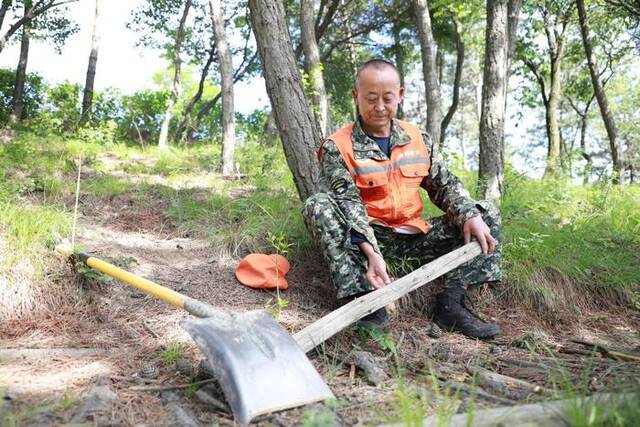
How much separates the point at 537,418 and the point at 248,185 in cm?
412

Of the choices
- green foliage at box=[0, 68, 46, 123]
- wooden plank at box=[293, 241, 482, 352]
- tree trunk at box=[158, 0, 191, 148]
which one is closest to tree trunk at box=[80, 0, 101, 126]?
tree trunk at box=[158, 0, 191, 148]

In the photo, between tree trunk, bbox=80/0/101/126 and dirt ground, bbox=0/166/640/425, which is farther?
tree trunk, bbox=80/0/101/126

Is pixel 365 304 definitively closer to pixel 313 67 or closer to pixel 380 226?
pixel 380 226

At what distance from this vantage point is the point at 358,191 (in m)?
2.81

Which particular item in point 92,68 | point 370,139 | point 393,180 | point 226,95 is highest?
point 92,68

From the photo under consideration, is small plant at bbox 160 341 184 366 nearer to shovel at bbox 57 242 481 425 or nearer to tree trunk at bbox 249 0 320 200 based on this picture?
shovel at bbox 57 242 481 425

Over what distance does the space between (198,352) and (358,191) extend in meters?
1.24

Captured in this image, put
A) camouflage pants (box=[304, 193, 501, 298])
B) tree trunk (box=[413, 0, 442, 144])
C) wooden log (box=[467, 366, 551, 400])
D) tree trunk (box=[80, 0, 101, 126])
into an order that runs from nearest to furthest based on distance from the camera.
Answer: wooden log (box=[467, 366, 551, 400]), camouflage pants (box=[304, 193, 501, 298]), tree trunk (box=[413, 0, 442, 144]), tree trunk (box=[80, 0, 101, 126])

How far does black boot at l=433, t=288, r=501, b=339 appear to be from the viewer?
2.73 m

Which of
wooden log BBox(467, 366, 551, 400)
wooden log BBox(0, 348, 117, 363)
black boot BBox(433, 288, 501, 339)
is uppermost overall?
black boot BBox(433, 288, 501, 339)

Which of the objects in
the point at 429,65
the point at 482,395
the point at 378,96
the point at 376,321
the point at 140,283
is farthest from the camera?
the point at 429,65

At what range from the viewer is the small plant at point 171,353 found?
84.6 inches

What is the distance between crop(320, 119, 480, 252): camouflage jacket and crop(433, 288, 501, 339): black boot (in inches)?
17.1

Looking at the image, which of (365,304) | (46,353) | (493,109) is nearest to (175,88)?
(493,109)
